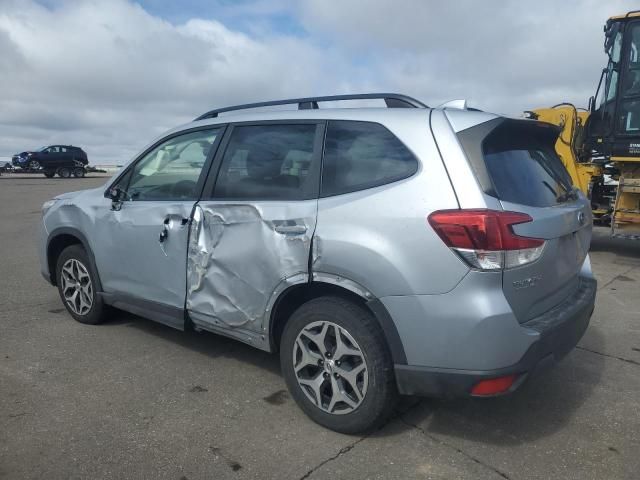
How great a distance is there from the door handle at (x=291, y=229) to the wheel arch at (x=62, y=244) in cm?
Result: 214

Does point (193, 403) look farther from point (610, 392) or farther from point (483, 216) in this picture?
point (610, 392)

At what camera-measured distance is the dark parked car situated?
112 ft

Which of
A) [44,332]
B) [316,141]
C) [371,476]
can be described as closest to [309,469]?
[371,476]

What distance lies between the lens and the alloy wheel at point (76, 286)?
4.61m

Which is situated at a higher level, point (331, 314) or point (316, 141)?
point (316, 141)

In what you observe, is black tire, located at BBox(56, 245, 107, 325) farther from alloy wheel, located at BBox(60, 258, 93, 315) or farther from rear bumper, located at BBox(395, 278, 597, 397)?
rear bumper, located at BBox(395, 278, 597, 397)

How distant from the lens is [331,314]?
285 centimetres

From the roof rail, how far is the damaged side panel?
78cm

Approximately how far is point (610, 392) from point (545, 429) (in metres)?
0.80

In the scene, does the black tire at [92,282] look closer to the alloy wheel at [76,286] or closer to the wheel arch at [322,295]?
the alloy wheel at [76,286]

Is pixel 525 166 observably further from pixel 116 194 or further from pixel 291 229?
pixel 116 194

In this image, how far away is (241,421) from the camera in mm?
3111

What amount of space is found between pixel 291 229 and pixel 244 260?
0.43m

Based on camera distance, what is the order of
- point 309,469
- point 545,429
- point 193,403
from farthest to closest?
point 193,403, point 545,429, point 309,469
